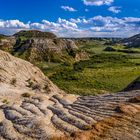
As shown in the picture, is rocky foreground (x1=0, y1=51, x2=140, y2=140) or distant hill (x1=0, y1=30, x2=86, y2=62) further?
distant hill (x1=0, y1=30, x2=86, y2=62)

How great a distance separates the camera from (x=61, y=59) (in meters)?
181

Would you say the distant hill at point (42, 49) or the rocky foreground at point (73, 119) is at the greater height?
the rocky foreground at point (73, 119)

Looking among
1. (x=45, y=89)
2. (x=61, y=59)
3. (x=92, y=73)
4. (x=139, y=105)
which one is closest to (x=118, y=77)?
(x=92, y=73)

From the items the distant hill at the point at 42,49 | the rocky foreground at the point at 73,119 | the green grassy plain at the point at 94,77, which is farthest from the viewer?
the distant hill at the point at 42,49

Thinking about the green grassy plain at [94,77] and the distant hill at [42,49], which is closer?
the green grassy plain at [94,77]

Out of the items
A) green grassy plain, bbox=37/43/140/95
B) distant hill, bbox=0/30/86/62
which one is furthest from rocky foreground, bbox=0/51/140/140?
distant hill, bbox=0/30/86/62

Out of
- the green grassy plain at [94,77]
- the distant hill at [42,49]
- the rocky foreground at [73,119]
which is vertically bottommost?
the green grassy plain at [94,77]

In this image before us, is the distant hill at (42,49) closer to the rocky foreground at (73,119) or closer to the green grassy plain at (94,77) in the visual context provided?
the green grassy plain at (94,77)

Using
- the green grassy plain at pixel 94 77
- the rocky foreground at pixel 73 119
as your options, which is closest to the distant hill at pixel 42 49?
the green grassy plain at pixel 94 77

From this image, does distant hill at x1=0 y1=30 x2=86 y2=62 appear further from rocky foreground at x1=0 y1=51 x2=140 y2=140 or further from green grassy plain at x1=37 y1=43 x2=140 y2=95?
rocky foreground at x1=0 y1=51 x2=140 y2=140

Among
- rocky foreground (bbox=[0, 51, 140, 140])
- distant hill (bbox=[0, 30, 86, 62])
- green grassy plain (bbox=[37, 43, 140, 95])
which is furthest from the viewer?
distant hill (bbox=[0, 30, 86, 62])

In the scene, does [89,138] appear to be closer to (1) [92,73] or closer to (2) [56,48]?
(1) [92,73]

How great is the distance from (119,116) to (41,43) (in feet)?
521

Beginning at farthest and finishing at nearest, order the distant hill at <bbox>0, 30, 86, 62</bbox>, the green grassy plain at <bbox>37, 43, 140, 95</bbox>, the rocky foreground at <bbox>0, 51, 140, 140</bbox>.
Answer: the distant hill at <bbox>0, 30, 86, 62</bbox> < the green grassy plain at <bbox>37, 43, 140, 95</bbox> < the rocky foreground at <bbox>0, 51, 140, 140</bbox>
